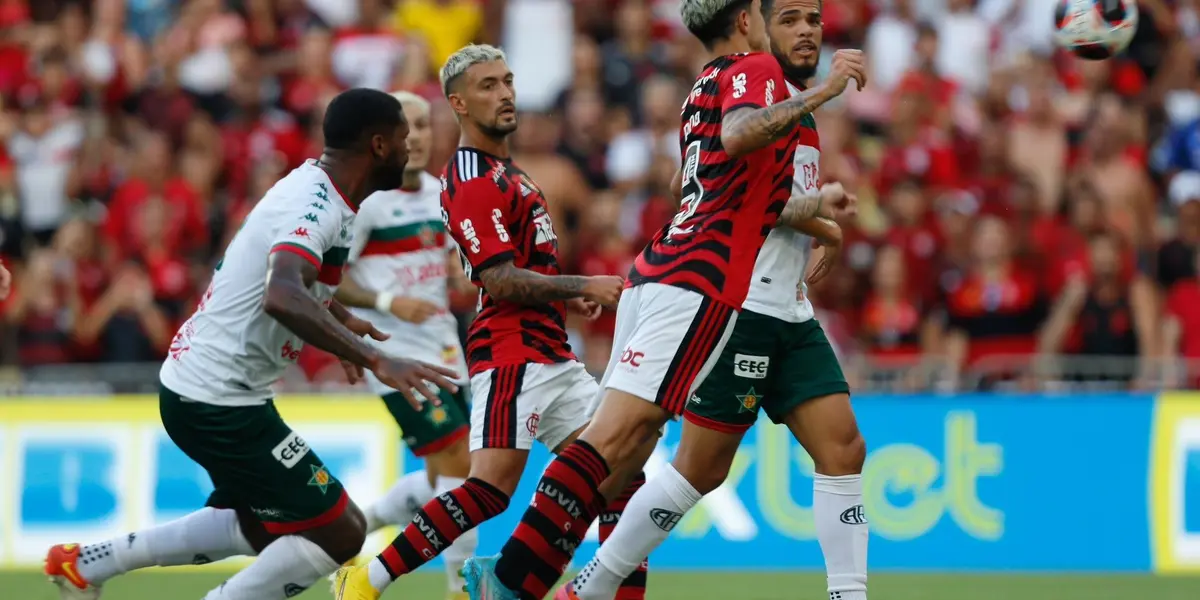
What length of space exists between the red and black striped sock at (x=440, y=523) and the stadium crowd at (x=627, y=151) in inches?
248

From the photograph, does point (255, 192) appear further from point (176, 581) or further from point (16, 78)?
point (176, 581)

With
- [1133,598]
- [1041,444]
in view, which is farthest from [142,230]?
[1133,598]

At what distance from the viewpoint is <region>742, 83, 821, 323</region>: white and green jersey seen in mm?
7496

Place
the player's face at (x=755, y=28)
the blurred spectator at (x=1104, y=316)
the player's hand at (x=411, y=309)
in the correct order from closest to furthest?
1. the player's face at (x=755, y=28)
2. the player's hand at (x=411, y=309)
3. the blurred spectator at (x=1104, y=316)

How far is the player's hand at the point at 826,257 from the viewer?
25.5 feet

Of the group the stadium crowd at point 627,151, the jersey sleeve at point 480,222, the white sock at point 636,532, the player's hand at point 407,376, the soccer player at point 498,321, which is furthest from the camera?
the stadium crowd at point 627,151

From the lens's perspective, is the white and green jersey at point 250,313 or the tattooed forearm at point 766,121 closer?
the tattooed forearm at point 766,121

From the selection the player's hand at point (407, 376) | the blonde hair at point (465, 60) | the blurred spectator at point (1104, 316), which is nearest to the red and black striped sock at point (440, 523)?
the player's hand at point (407, 376)

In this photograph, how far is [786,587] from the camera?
11102 mm

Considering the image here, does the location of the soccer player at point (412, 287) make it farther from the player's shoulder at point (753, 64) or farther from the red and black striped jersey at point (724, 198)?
the player's shoulder at point (753, 64)

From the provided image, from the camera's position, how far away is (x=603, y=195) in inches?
621

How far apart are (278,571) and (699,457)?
1929 mm

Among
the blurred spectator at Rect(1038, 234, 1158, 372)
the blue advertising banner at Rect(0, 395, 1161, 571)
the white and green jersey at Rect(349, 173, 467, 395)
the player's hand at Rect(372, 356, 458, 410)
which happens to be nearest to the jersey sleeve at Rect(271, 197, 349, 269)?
the player's hand at Rect(372, 356, 458, 410)

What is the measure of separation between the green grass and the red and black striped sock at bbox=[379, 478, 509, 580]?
9.75ft
